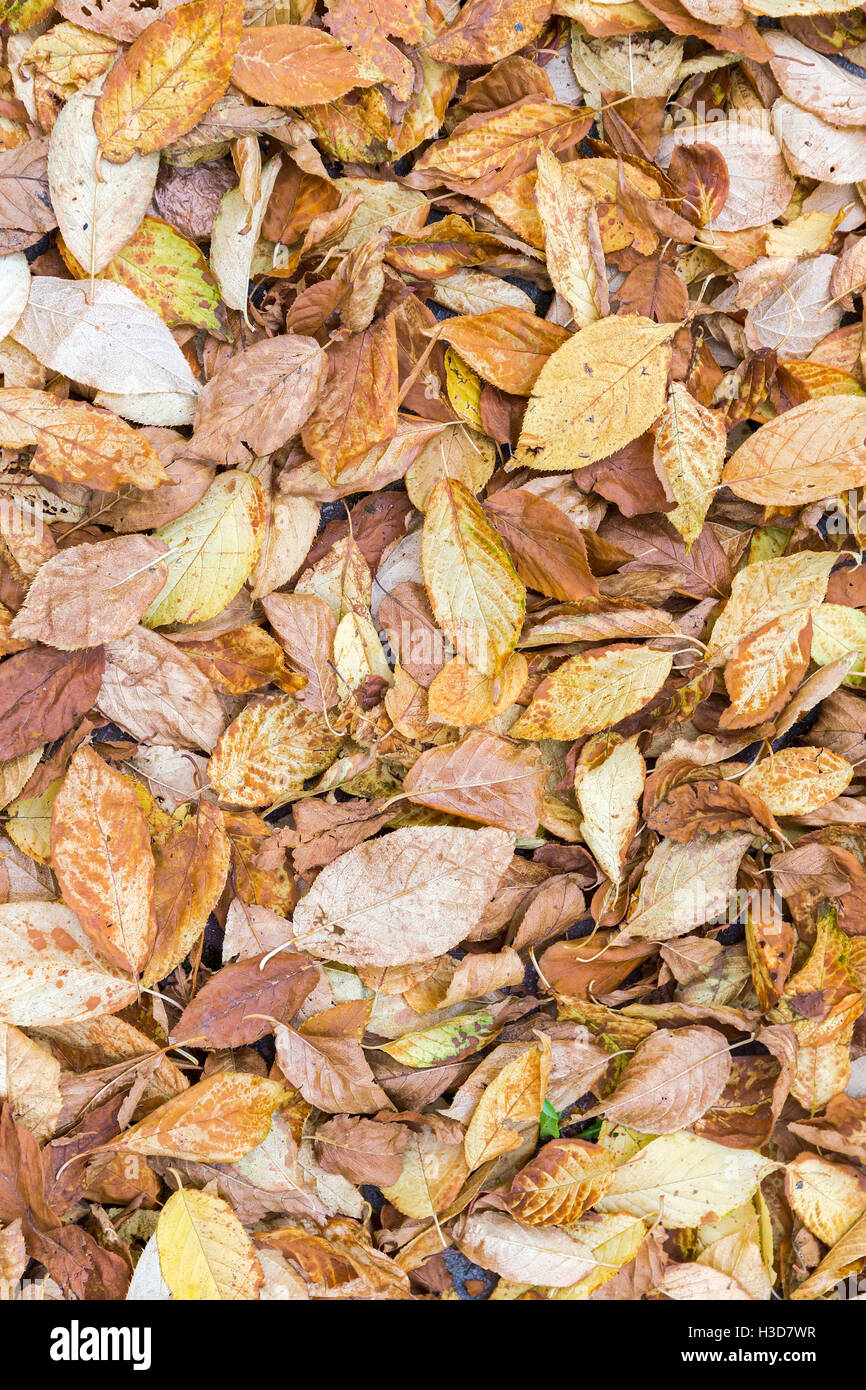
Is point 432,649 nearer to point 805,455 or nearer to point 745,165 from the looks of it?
point 805,455

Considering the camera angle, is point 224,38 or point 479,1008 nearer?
point 224,38

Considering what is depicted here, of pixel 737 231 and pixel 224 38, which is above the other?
pixel 224 38

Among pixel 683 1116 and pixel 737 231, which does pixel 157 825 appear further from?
pixel 737 231

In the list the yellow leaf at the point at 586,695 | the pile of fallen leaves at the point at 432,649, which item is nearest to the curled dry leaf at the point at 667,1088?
the pile of fallen leaves at the point at 432,649

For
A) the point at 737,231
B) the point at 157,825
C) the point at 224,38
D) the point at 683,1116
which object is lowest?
the point at 683,1116

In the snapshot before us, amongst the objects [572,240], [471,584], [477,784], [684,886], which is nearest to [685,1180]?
[684,886]
